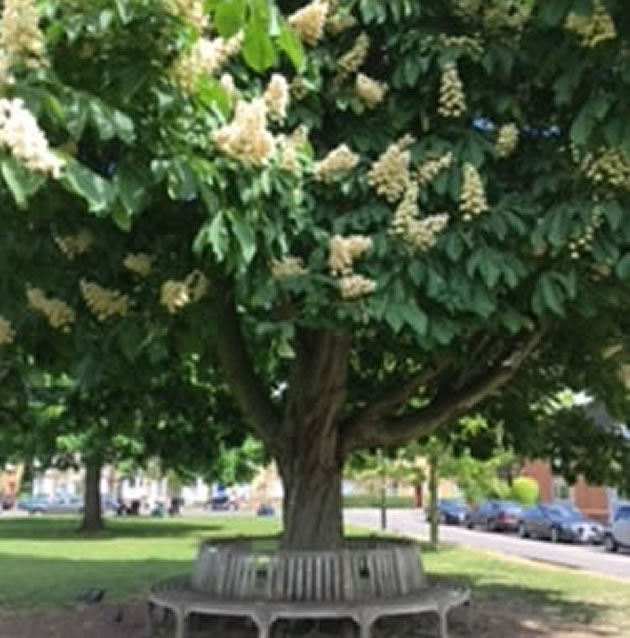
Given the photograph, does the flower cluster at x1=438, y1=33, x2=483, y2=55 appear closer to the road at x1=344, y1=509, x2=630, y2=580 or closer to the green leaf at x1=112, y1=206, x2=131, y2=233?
the green leaf at x1=112, y1=206, x2=131, y2=233

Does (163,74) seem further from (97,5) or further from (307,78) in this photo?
(307,78)

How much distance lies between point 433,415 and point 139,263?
15.4 ft

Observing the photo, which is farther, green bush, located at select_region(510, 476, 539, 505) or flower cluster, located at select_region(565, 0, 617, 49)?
green bush, located at select_region(510, 476, 539, 505)

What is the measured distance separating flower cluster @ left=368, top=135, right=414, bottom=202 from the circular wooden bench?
4.27m

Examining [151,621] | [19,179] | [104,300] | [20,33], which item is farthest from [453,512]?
[19,179]

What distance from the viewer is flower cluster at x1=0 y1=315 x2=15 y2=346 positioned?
6847 mm

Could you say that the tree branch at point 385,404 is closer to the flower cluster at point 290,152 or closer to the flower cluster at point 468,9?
the flower cluster at point 468,9

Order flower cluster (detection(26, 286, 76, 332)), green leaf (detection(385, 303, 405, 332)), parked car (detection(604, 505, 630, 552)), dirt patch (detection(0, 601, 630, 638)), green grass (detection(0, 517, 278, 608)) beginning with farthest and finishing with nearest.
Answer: parked car (detection(604, 505, 630, 552)), green grass (detection(0, 517, 278, 608)), dirt patch (detection(0, 601, 630, 638)), flower cluster (detection(26, 286, 76, 332)), green leaf (detection(385, 303, 405, 332))

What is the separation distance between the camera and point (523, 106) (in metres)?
7.00

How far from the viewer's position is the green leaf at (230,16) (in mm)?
3740

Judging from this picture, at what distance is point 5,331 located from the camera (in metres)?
6.93

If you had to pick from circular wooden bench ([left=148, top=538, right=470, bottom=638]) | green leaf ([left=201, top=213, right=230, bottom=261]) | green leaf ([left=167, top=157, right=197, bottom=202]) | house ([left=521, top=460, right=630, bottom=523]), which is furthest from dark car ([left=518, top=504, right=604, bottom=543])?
green leaf ([left=167, top=157, right=197, bottom=202])

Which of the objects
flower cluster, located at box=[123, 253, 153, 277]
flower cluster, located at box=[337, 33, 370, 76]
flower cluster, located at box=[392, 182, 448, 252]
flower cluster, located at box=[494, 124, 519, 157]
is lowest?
flower cluster, located at box=[123, 253, 153, 277]

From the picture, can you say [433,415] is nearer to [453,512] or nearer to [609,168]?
[609,168]
